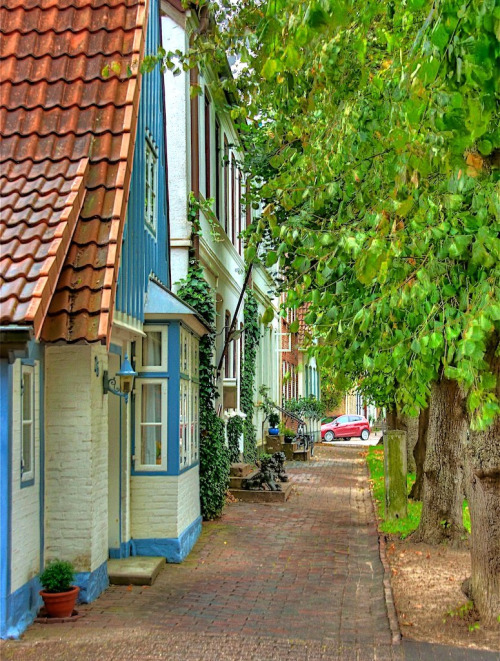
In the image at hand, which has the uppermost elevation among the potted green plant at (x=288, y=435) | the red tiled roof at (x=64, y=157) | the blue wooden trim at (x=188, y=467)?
the red tiled roof at (x=64, y=157)

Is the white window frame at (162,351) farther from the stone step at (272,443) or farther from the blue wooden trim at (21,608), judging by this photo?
the stone step at (272,443)

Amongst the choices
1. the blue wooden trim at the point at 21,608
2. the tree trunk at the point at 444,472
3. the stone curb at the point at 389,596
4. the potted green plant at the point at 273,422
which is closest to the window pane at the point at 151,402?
the stone curb at the point at 389,596

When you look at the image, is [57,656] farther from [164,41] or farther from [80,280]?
[164,41]

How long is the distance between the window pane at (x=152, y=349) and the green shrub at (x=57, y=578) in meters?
3.95

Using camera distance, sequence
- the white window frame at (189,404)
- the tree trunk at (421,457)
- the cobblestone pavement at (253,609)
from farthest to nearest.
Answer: the tree trunk at (421,457) < the white window frame at (189,404) < the cobblestone pavement at (253,609)

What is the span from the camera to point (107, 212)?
8.63m

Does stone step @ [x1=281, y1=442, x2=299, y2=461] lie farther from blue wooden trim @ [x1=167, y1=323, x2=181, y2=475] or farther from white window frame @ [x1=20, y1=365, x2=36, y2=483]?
white window frame @ [x1=20, y1=365, x2=36, y2=483]

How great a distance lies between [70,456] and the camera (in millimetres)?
8938

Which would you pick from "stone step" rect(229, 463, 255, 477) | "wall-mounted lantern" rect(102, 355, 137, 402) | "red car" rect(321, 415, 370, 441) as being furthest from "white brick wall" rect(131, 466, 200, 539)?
"red car" rect(321, 415, 370, 441)

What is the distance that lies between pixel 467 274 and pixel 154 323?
17.6 ft

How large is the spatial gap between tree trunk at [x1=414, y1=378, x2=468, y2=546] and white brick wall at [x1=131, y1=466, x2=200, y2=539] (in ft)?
11.5

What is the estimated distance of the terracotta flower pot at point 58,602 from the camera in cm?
809

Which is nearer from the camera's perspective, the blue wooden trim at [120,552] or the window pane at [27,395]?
the window pane at [27,395]

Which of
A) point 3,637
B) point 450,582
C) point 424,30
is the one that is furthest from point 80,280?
point 450,582
